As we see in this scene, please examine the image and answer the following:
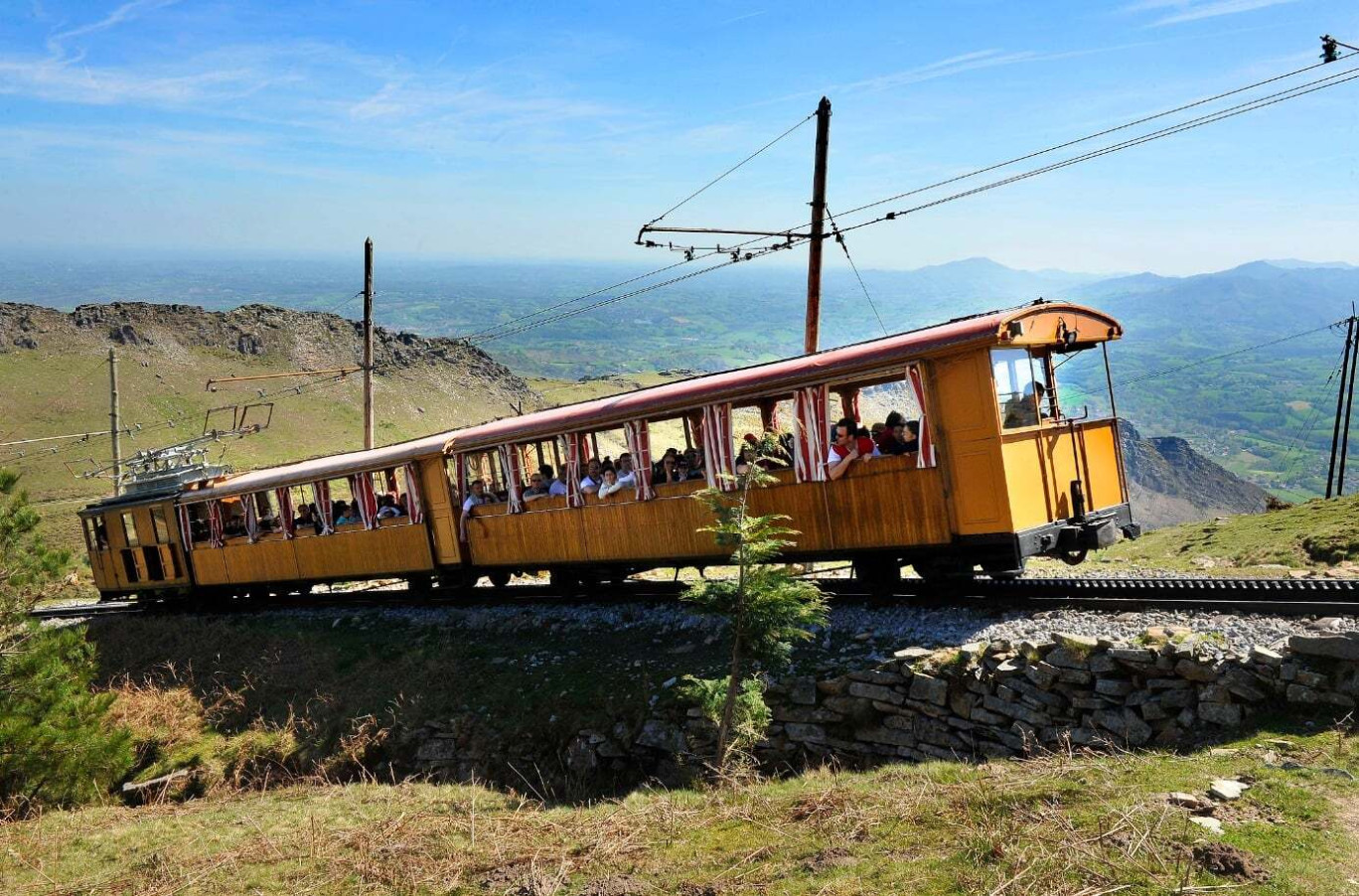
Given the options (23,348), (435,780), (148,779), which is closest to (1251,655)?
(435,780)

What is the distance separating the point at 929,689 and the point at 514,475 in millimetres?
9567

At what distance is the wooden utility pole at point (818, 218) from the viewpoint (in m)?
18.3

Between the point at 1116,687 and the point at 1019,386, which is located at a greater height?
the point at 1019,386

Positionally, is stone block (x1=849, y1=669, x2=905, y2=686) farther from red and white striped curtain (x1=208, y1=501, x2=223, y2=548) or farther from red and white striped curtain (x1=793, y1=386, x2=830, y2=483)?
red and white striped curtain (x1=208, y1=501, x2=223, y2=548)

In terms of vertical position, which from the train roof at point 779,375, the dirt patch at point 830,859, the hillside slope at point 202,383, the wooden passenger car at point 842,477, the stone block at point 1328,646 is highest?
the hillside slope at point 202,383

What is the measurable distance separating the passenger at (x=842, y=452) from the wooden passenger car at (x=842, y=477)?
11 cm

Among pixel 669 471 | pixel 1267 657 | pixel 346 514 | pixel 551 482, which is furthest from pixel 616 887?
pixel 346 514

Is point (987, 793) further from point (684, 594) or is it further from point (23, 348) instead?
point (23, 348)

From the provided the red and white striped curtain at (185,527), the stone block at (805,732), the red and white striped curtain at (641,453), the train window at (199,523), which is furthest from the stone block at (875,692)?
the red and white striped curtain at (185,527)

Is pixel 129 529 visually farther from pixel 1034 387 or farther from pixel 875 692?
pixel 1034 387

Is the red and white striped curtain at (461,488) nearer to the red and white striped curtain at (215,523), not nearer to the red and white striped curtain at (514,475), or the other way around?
the red and white striped curtain at (514,475)

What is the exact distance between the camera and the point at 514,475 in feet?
60.9

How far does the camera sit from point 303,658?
18.5 m

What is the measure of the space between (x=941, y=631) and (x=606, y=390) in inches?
3138
